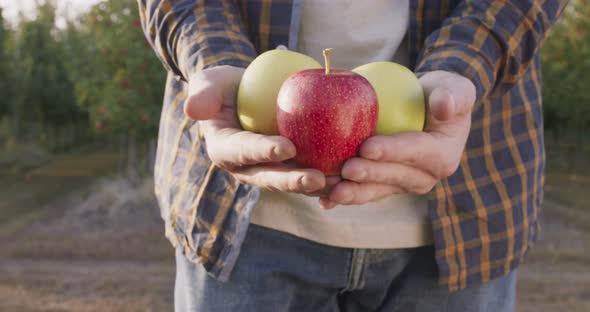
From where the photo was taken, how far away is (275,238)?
1.40 meters

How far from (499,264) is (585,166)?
1023 centimetres

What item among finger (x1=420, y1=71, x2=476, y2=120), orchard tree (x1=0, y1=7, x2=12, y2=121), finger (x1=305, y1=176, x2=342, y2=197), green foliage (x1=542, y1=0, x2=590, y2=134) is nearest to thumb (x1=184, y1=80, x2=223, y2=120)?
finger (x1=305, y1=176, x2=342, y2=197)

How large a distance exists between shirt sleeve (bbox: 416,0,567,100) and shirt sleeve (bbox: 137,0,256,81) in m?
0.42

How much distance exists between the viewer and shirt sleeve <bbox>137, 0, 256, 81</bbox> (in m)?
1.40

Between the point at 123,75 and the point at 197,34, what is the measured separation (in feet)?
21.0

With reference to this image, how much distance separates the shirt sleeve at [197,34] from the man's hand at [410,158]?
1.43 feet

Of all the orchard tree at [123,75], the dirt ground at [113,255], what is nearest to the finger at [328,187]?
the dirt ground at [113,255]

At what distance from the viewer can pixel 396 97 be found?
4.22 ft

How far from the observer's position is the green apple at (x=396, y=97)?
4.13 feet

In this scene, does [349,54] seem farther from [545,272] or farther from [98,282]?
[545,272]

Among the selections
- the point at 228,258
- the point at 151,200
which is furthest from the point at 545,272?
the point at 228,258

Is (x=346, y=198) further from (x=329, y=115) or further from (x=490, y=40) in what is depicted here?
(x=490, y=40)

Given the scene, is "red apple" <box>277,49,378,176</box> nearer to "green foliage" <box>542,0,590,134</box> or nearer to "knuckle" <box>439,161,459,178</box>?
"knuckle" <box>439,161,459,178</box>

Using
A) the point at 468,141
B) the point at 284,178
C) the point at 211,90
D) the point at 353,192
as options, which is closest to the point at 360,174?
the point at 353,192
